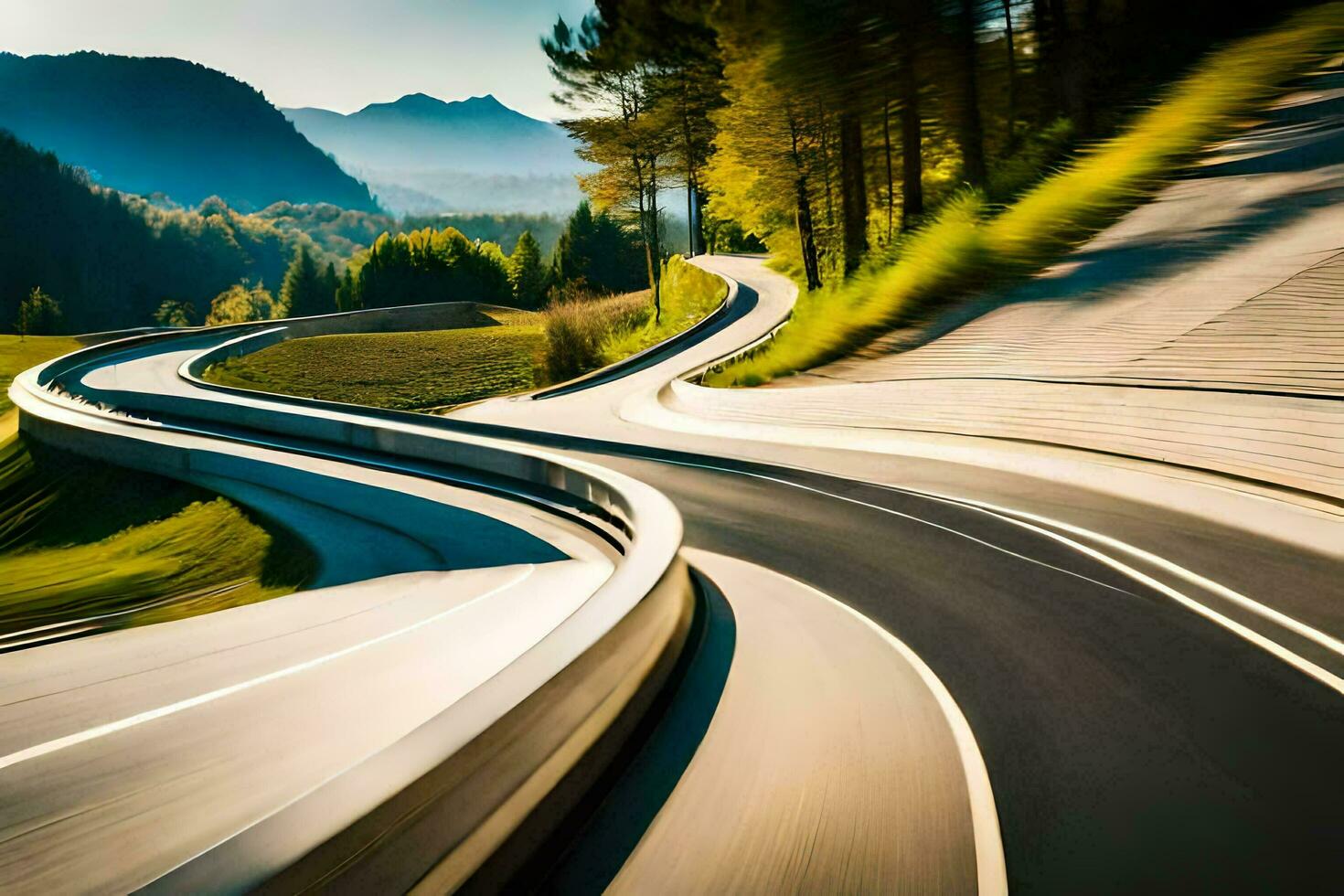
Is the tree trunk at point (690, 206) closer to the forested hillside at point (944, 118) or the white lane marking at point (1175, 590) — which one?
the forested hillside at point (944, 118)

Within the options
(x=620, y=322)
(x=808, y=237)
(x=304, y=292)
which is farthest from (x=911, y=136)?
(x=304, y=292)

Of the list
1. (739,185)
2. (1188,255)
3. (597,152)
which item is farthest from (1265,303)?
(597,152)

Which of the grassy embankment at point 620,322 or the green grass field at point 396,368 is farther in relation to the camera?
the grassy embankment at point 620,322

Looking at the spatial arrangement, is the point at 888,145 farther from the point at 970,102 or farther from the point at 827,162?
the point at 970,102

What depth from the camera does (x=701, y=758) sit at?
12.9 feet

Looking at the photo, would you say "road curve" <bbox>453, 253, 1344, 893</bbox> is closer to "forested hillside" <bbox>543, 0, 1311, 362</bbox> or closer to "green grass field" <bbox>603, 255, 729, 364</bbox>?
"forested hillside" <bbox>543, 0, 1311, 362</bbox>

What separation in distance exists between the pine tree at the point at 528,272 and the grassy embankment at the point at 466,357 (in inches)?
1761

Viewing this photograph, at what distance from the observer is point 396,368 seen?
37219 millimetres

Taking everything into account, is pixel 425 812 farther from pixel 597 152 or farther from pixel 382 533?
pixel 597 152

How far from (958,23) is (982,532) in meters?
20.0

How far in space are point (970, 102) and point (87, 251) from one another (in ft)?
570

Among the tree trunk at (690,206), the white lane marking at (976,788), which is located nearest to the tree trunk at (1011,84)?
the tree trunk at (690,206)

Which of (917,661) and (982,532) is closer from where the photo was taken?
(917,661)

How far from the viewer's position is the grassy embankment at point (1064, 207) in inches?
708
